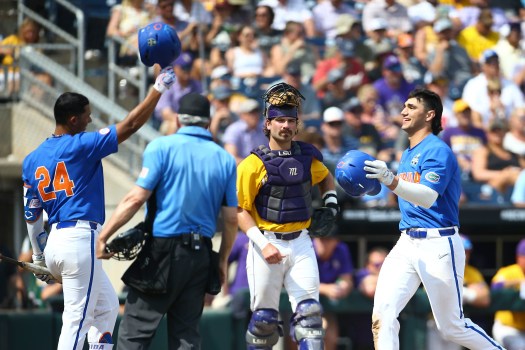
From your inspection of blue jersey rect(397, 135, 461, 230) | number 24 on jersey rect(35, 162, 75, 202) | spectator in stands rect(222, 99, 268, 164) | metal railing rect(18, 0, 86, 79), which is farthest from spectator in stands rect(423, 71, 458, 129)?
number 24 on jersey rect(35, 162, 75, 202)

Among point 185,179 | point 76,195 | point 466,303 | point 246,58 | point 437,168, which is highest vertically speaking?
point 246,58

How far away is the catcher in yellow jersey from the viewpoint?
7281mm

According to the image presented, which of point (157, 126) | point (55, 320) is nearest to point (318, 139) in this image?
point (157, 126)

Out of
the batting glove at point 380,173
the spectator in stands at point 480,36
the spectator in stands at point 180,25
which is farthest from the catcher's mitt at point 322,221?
the spectator in stands at point 480,36

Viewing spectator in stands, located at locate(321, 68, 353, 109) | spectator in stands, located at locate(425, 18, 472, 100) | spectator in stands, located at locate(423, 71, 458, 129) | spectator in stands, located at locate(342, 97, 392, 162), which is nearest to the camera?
spectator in stands, located at locate(342, 97, 392, 162)

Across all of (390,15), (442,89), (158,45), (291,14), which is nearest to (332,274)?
(158,45)

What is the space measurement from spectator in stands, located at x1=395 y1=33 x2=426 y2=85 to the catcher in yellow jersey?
255 inches

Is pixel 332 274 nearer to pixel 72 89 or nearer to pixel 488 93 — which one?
pixel 72 89

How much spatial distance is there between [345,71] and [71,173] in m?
6.60

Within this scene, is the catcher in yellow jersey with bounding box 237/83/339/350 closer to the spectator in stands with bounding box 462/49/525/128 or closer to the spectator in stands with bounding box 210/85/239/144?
the spectator in stands with bounding box 210/85/239/144

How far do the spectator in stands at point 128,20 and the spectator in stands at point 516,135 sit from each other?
14.7 feet

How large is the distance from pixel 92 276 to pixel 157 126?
525 centimetres

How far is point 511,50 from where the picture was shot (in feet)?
47.7

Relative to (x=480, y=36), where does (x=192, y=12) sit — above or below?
above
